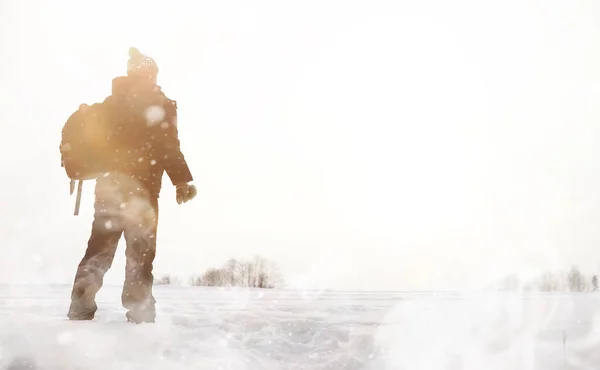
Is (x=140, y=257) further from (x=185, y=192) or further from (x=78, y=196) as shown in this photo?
(x=78, y=196)

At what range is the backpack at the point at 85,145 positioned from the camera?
209 inches

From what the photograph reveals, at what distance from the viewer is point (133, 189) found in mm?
5168

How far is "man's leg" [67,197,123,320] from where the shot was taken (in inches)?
199

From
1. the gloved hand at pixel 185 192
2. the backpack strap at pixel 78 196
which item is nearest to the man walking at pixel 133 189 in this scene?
the gloved hand at pixel 185 192

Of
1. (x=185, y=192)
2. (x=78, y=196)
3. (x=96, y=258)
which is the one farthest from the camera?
(x=78, y=196)

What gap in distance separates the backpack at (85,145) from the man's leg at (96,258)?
0.32m

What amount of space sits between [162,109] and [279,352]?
8.48 ft

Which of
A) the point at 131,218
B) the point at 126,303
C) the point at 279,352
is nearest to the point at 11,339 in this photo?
the point at 126,303

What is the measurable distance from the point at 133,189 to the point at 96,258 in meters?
→ 0.73

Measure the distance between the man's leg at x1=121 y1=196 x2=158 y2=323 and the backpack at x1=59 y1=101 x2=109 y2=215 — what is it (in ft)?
1.81

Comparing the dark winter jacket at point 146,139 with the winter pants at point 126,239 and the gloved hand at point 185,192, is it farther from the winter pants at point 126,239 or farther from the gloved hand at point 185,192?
the winter pants at point 126,239

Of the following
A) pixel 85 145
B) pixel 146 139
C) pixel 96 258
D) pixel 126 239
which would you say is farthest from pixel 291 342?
pixel 85 145

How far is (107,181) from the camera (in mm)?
5223

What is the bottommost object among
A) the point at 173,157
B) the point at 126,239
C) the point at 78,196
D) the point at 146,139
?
the point at 126,239
